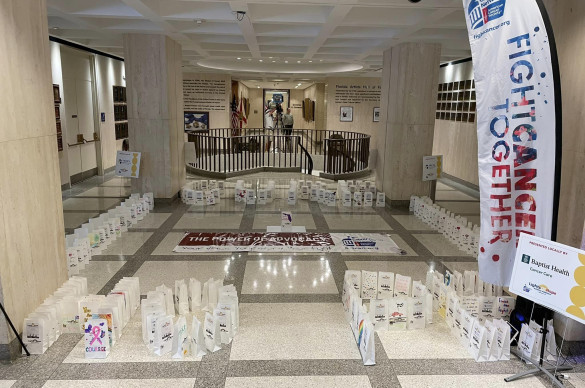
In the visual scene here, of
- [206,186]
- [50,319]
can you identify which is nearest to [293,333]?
[50,319]

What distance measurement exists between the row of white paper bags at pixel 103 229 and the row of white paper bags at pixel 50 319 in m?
1.07

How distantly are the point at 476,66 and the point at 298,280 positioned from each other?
2.80 meters

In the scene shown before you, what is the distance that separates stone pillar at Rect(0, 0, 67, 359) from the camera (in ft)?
10.0

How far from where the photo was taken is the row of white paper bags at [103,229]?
4887mm

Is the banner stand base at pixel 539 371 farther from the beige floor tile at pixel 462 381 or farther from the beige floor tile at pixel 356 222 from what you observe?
the beige floor tile at pixel 356 222

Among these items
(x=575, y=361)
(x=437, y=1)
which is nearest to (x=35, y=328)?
(x=575, y=361)

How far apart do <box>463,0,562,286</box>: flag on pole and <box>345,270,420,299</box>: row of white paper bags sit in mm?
1006

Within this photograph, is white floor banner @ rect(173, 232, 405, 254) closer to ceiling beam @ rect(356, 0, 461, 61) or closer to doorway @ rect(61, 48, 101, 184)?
ceiling beam @ rect(356, 0, 461, 61)

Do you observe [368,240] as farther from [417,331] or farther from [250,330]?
[250,330]

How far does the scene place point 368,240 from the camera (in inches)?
241

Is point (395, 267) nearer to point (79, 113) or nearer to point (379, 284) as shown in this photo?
point (379, 284)

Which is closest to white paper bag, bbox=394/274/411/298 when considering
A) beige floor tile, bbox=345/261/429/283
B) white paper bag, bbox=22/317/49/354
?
beige floor tile, bbox=345/261/429/283

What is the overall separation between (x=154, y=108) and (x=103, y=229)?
2.98 meters

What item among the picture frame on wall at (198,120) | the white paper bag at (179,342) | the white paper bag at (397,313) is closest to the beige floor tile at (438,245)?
the white paper bag at (397,313)
